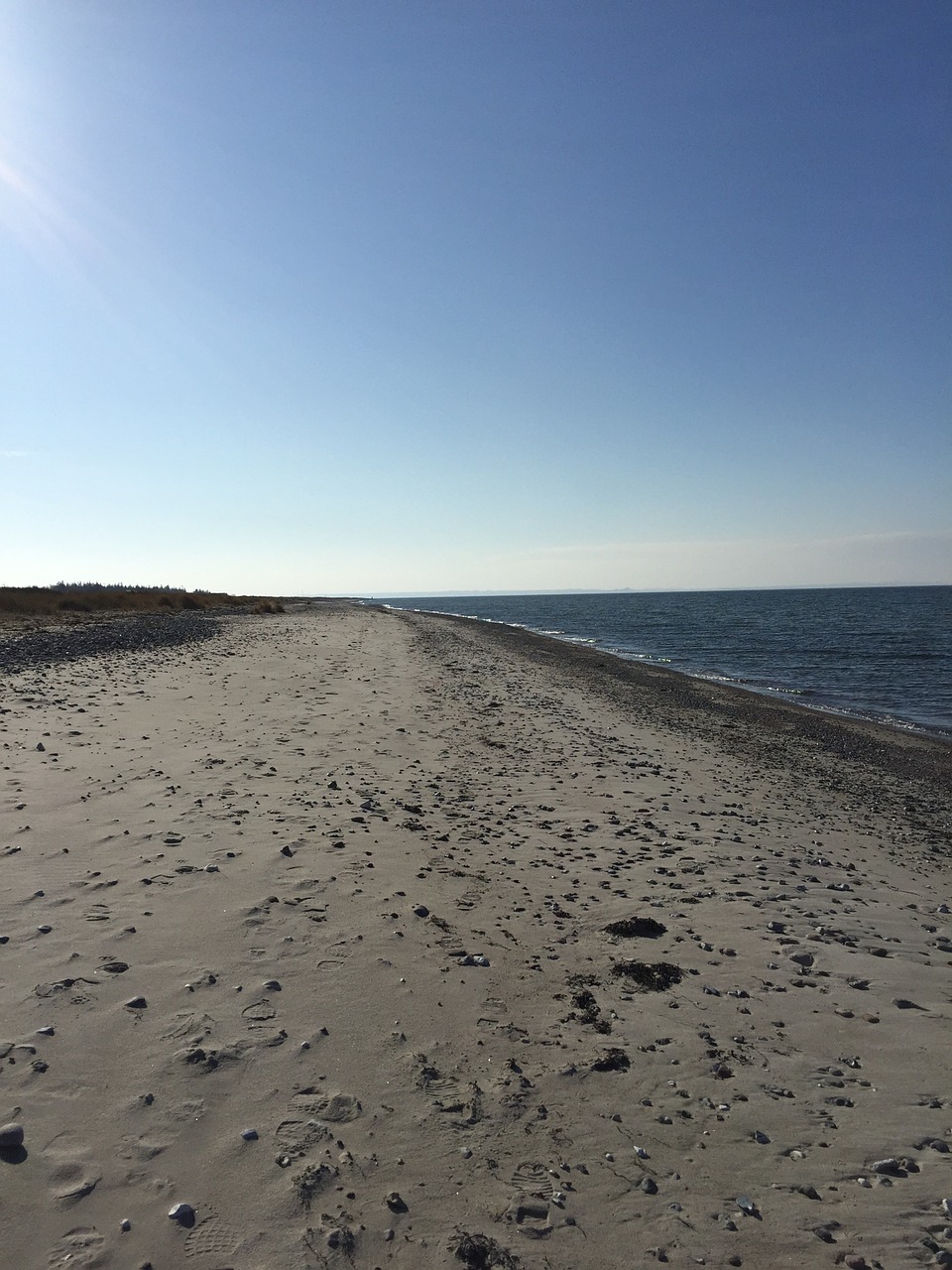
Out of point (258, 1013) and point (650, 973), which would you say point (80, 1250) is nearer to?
point (258, 1013)

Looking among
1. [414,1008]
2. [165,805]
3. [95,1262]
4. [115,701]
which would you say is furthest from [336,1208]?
[115,701]

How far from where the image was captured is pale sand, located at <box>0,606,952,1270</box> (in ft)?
11.7

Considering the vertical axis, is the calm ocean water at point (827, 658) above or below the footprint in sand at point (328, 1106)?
below

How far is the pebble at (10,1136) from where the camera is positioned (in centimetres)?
375

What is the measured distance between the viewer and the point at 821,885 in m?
8.33

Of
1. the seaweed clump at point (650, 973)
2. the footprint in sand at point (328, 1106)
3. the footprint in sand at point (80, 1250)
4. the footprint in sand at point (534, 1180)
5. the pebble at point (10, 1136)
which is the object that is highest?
the pebble at point (10, 1136)

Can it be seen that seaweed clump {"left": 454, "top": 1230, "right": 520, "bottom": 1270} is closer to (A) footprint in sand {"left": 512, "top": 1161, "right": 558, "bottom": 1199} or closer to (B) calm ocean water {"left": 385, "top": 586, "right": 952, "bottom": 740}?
(A) footprint in sand {"left": 512, "top": 1161, "right": 558, "bottom": 1199}

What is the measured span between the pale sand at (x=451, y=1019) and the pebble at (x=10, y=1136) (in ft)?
0.21

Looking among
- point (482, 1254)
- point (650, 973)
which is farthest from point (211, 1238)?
point (650, 973)

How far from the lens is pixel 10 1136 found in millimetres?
3785

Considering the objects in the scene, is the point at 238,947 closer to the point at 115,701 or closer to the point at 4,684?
the point at 115,701

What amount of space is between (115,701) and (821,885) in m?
14.5

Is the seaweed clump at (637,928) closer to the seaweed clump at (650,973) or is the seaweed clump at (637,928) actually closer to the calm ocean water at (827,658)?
the seaweed clump at (650,973)

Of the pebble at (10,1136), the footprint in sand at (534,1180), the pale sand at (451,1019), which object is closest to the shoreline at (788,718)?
the pale sand at (451,1019)
